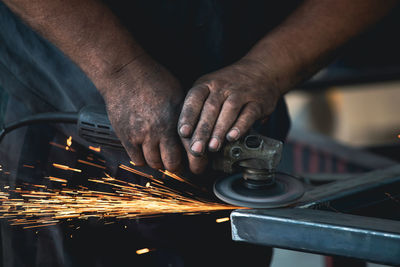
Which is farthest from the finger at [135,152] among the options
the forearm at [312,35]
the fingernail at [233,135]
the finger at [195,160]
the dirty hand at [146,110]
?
the forearm at [312,35]

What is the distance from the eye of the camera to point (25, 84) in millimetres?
1522

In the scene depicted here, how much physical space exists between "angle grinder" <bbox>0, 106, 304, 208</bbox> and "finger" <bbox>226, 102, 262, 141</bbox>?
0.11 ft

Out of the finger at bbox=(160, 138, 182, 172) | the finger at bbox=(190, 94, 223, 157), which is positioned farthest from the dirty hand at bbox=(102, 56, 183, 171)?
the finger at bbox=(190, 94, 223, 157)

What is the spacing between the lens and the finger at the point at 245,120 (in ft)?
3.69

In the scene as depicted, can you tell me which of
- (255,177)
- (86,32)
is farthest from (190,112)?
(86,32)

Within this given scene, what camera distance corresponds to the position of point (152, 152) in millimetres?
1229

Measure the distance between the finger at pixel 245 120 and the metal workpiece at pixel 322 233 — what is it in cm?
22

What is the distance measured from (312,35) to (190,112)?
1.97ft

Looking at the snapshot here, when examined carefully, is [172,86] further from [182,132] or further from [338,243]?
[338,243]

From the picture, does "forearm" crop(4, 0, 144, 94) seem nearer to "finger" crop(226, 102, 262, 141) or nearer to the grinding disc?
"finger" crop(226, 102, 262, 141)

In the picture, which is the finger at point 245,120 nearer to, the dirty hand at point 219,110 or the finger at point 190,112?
the dirty hand at point 219,110

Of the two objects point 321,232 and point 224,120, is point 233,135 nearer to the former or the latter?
point 224,120

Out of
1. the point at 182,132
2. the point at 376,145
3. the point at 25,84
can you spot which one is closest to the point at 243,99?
the point at 182,132

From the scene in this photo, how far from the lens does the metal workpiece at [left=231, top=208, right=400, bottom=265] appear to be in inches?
37.8
